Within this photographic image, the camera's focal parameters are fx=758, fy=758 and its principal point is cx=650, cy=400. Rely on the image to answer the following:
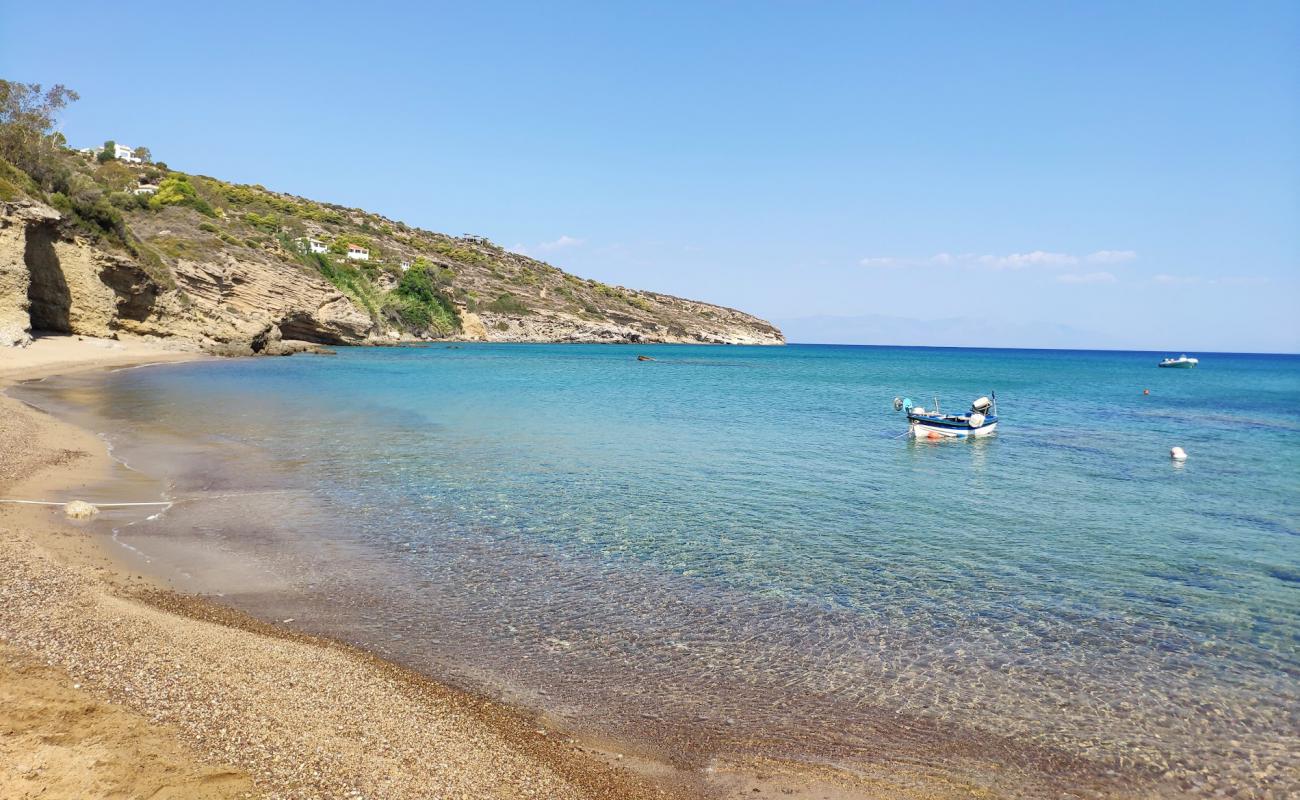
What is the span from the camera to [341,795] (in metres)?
4.68

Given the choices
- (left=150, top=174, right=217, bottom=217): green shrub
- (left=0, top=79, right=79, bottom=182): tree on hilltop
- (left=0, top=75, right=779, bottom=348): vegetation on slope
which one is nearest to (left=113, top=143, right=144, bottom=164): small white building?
(left=0, top=75, right=779, bottom=348): vegetation on slope

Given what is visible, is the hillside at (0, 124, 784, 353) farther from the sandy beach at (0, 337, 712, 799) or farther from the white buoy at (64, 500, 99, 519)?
the sandy beach at (0, 337, 712, 799)

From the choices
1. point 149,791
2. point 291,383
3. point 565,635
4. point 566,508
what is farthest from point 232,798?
point 291,383

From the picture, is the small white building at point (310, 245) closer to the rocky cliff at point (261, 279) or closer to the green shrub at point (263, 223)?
the rocky cliff at point (261, 279)

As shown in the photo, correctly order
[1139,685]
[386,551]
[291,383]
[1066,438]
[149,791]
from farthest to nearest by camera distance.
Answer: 1. [291,383]
2. [1066,438]
3. [386,551]
4. [1139,685]
5. [149,791]

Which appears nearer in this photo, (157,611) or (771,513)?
(157,611)

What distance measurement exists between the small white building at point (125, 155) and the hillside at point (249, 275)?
6.32m

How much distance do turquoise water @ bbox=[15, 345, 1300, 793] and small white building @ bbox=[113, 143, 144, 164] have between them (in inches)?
4056

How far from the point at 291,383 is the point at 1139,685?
3748 cm

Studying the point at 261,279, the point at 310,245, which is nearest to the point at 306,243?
the point at 310,245

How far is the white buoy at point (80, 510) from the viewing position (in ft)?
37.1

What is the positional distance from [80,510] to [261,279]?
57.3m

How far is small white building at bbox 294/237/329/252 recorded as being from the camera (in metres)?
87.0

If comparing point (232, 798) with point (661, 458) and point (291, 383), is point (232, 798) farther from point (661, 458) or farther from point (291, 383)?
point (291, 383)
